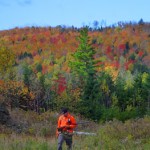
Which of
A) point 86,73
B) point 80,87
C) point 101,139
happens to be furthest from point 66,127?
point 86,73

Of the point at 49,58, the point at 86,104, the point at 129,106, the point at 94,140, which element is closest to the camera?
the point at 94,140

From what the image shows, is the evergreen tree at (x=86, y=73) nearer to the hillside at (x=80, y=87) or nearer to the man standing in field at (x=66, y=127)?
the hillside at (x=80, y=87)

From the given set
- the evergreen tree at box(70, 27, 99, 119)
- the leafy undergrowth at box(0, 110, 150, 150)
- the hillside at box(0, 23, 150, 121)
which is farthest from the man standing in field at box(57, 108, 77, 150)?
the evergreen tree at box(70, 27, 99, 119)

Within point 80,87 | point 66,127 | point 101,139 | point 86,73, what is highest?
point 86,73

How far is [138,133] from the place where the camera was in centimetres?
1847

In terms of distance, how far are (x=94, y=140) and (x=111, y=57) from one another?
477 feet

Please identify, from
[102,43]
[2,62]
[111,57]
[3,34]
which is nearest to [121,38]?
[102,43]

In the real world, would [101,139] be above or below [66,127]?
below

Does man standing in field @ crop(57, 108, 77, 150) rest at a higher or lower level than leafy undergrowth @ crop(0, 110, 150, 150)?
higher

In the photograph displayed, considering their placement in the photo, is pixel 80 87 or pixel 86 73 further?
pixel 86 73

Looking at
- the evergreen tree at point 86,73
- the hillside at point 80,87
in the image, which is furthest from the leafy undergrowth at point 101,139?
the evergreen tree at point 86,73

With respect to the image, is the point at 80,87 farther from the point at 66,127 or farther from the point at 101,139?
the point at 66,127

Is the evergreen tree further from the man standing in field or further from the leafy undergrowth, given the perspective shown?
the man standing in field

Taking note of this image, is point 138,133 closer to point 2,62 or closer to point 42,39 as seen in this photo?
point 2,62
